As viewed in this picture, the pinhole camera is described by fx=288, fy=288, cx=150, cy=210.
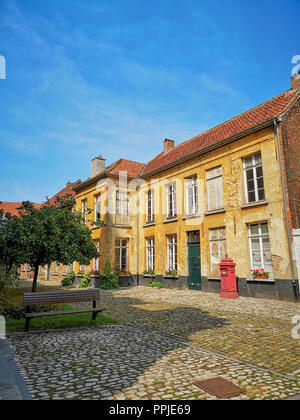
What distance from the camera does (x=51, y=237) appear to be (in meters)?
9.08

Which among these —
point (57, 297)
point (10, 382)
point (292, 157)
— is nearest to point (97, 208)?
point (292, 157)

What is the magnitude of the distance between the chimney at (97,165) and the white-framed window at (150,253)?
24.1ft

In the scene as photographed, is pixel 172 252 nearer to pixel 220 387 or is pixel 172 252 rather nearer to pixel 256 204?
pixel 256 204

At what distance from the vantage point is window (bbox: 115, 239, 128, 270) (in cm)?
1966

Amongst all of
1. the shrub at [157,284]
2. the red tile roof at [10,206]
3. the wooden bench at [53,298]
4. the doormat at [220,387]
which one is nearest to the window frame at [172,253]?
the shrub at [157,284]

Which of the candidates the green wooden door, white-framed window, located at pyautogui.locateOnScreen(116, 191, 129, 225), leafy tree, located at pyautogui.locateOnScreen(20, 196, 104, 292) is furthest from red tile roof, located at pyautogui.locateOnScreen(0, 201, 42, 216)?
leafy tree, located at pyautogui.locateOnScreen(20, 196, 104, 292)

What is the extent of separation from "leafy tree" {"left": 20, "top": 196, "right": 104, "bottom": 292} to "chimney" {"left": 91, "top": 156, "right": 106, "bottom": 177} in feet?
41.5

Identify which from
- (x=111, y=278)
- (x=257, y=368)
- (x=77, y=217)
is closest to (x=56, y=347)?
(x=257, y=368)

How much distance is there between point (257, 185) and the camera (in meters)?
12.4

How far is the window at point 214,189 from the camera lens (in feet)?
46.2

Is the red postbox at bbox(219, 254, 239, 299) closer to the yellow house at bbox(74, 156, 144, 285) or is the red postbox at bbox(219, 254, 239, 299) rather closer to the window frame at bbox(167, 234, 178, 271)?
the window frame at bbox(167, 234, 178, 271)

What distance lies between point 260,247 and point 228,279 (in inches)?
73.1
